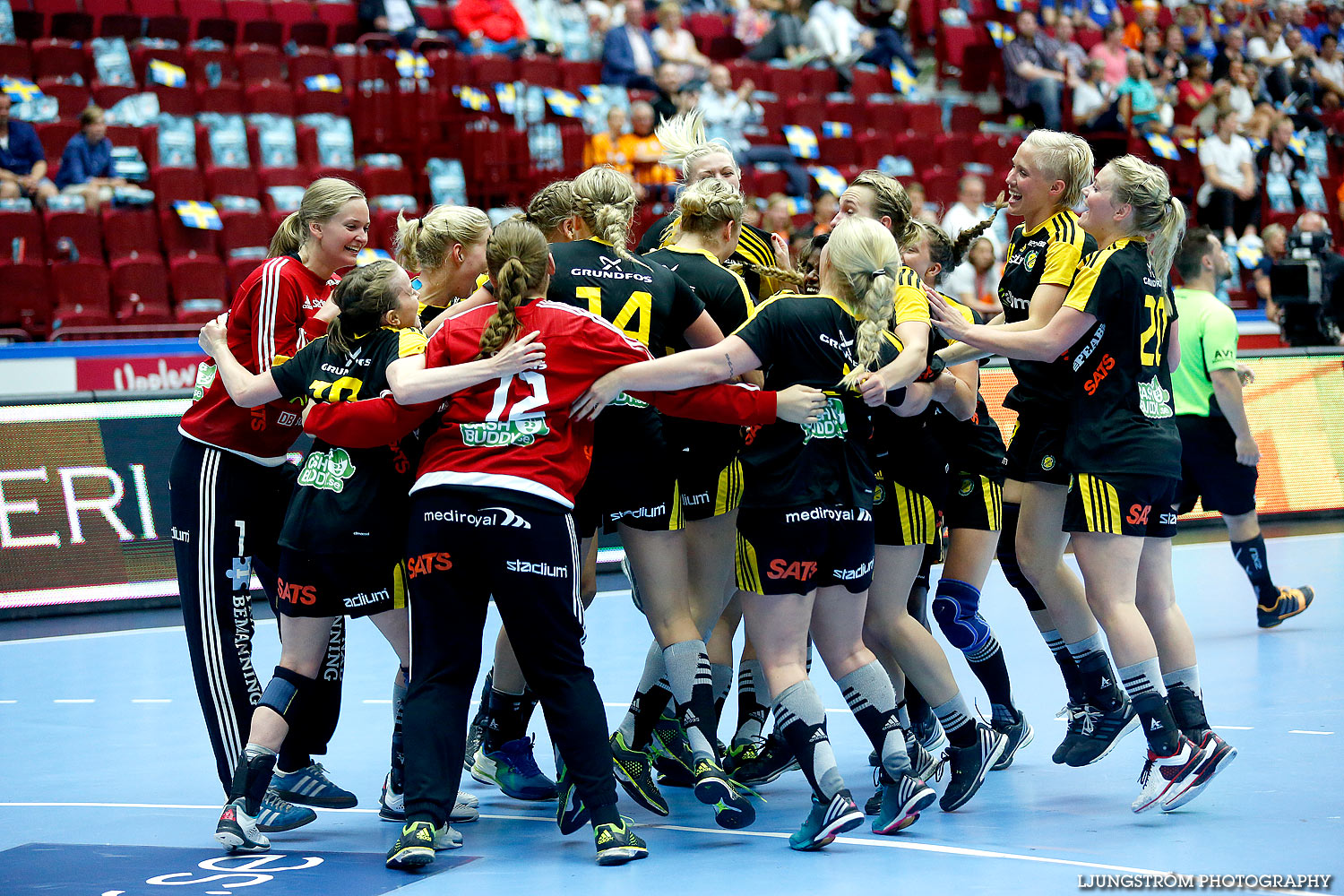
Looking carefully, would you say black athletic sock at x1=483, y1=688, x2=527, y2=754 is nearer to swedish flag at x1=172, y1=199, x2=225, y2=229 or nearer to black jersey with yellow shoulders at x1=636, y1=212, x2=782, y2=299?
black jersey with yellow shoulders at x1=636, y1=212, x2=782, y2=299

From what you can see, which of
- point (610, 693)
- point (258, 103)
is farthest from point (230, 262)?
point (610, 693)

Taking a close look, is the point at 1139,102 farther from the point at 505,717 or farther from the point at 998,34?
the point at 505,717

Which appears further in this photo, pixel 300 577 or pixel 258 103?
pixel 258 103

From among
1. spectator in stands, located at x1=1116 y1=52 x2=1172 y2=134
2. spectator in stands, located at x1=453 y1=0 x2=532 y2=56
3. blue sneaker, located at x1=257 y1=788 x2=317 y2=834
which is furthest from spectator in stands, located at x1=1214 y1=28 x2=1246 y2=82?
blue sneaker, located at x1=257 y1=788 x2=317 y2=834

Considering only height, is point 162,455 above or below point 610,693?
above

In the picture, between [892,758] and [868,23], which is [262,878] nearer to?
[892,758]

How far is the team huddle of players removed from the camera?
4180 millimetres

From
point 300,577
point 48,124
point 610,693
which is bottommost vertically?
point 610,693

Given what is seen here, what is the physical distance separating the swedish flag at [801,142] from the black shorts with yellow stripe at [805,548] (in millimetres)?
11555

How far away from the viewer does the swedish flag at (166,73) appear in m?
13.1

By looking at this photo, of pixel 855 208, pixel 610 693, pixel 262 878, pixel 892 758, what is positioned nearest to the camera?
pixel 262 878

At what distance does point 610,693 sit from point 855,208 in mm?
2578

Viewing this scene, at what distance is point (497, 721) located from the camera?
204 inches

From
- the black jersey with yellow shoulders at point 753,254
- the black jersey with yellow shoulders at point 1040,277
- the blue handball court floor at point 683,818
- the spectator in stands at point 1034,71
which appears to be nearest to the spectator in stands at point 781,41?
the spectator in stands at point 1034,71
